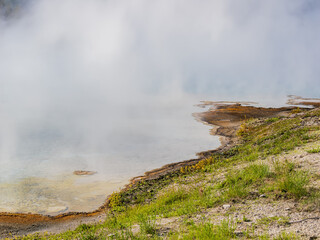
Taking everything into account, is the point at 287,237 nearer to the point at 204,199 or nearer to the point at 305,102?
the point at 204,199

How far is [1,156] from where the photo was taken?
66.4ft

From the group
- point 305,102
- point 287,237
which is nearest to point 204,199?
point 287,237

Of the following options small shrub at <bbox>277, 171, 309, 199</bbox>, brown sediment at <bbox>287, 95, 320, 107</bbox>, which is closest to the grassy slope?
small shrub at <bbox>277, 171, 309, 199</bbox>

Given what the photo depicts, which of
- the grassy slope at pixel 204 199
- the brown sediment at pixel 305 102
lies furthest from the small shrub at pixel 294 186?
the brown sediment at pixel 305 102

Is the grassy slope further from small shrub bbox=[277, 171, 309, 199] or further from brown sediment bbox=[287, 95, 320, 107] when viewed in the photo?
brown sediment bbox=[287, 95, 320, 107]

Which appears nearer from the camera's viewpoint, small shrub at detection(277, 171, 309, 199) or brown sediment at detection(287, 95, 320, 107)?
small shrub at detection(277, 171, 309, 199)

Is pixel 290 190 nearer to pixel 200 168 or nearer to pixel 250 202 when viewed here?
pixel 250 202

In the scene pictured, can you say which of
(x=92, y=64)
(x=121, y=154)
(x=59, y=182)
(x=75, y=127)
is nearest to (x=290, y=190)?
(x=59, y=182)

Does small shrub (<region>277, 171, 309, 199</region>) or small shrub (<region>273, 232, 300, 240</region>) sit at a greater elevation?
small shrub (<region>277, 171, 309, 199</region>)

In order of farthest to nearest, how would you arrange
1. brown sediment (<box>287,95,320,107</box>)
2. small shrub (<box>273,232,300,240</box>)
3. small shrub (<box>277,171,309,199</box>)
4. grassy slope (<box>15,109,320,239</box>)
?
brown sediment (<box>287,95,320,107</box>) < small shrub (<box>277,171,309,199</box>) < grassy slope (<box>15,109,320,239</box>) < small shrub (<box>273,232,300,240</box>)

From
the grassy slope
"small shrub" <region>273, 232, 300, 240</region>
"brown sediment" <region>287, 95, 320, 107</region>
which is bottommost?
"small shrub" <region>273, 232, 300, 240</region>

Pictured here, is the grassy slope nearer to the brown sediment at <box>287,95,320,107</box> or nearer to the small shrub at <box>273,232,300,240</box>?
the small shrub at <box>273,232,300,240</box>

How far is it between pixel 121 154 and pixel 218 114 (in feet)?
79.9

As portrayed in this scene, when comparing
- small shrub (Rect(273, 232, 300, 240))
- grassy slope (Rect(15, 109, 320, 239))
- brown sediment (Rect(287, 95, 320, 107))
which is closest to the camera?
small shrub (Rect(273, 232, 300, 240))
